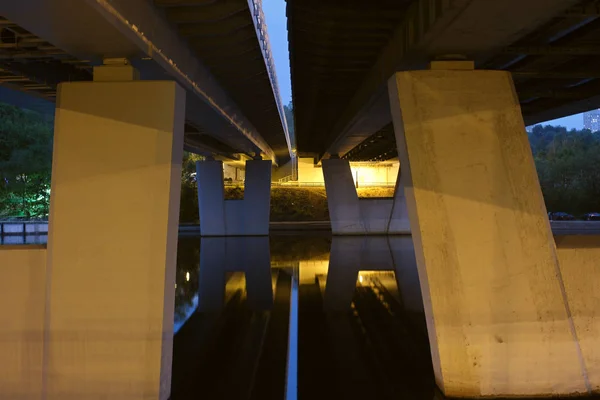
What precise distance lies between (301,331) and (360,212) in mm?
20734

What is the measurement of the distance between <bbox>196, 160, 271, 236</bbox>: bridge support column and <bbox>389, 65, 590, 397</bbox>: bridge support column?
22.2 meters

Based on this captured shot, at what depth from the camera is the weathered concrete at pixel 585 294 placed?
574 cm

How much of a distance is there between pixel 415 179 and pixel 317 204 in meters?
40.0

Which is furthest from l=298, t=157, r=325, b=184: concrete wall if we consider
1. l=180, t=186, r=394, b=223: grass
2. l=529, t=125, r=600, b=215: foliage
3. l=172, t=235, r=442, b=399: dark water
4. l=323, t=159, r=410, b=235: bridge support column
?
l=172, t=235, r=442, b=399: dark water

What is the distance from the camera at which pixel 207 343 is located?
8164mm

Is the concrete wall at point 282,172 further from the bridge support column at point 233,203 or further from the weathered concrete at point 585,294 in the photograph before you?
the weathered concrete at point 585,294

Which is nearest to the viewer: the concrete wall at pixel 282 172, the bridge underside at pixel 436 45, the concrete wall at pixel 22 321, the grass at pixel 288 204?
the concrete wall at pixel 22 321

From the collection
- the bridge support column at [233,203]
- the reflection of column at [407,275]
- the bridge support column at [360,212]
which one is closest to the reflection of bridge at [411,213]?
the reflection of column at [407,275]

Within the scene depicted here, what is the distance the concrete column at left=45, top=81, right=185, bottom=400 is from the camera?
5.46 m

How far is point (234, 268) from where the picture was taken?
17062mm

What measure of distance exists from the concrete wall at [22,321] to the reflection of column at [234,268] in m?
5.24

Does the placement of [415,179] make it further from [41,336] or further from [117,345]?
[41,336]

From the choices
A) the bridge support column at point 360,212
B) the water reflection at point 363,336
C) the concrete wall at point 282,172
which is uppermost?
the concrete wall at point 282,172

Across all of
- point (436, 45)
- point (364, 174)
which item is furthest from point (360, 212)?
point (364, 174)
